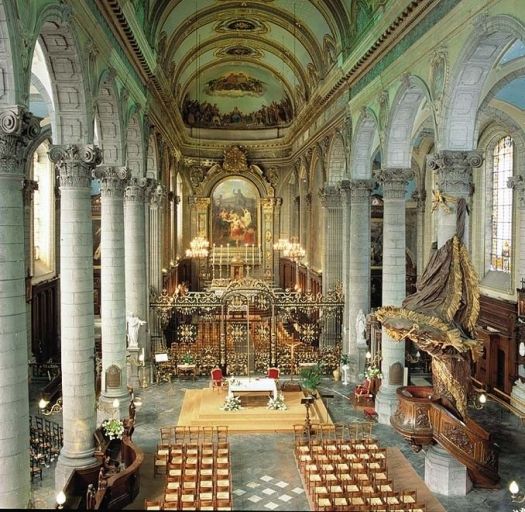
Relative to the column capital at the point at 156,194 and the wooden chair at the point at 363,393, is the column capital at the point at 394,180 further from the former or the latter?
the column capital at the point at 156,194

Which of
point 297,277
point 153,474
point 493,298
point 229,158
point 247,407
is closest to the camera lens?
point 153,474

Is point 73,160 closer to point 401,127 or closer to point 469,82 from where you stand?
point 469,82

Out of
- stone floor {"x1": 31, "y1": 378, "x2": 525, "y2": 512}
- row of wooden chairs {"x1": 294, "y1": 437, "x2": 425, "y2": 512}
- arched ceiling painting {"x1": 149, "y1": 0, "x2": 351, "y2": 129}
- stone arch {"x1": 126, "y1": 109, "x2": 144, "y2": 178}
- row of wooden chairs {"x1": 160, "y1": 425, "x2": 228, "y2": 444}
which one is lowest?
stone floor {"x1": 31, "y1": 378, "x2": 525, "y2": 512}

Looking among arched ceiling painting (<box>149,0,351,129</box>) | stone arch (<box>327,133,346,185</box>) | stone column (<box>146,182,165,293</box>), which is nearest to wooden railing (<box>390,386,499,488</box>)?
stone arch (<box>327,133,346,185</box>)

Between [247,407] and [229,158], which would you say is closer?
[247,407]

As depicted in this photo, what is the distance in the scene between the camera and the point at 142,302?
2628 cm

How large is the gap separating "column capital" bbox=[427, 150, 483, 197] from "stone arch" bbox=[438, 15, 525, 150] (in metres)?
0.36

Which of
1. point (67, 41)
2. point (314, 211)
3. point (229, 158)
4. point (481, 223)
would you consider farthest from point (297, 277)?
point (67, 41)

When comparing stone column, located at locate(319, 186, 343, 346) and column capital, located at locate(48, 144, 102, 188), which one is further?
stone column, located at locate(319, 186, 343, 346)

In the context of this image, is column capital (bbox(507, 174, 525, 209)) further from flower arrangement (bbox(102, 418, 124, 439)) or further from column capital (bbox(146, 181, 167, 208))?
flower arrangement (bbox(102, 418, 124, 439))

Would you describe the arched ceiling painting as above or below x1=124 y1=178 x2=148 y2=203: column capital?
above

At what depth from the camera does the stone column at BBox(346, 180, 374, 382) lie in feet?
86.5

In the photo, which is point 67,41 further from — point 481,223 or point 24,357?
point 481,223

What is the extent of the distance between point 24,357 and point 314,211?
27.4 metres
